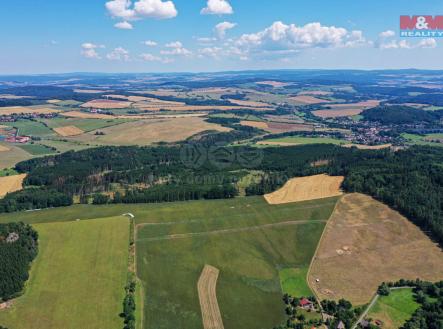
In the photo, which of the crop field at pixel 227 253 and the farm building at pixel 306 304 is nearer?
the crop field at pixel 227 253

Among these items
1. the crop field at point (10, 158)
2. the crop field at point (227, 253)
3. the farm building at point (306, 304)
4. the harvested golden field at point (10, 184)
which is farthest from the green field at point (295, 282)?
the crop field at point (10, 158)

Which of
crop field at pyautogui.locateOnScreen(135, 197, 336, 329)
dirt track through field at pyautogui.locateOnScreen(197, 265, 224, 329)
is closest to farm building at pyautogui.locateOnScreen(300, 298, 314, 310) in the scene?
crop field at pyautogui.locateOnScreen(135, 197, 336, 329)

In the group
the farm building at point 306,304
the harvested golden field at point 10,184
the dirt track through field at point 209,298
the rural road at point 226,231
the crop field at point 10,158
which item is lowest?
the farm building at point 306,304

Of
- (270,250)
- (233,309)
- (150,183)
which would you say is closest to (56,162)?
(150,183)

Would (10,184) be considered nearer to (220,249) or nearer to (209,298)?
(220,249)

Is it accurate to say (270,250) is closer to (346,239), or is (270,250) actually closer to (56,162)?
(346,239)

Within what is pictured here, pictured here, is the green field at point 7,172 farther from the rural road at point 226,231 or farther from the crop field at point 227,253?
the rural road at point 226,231

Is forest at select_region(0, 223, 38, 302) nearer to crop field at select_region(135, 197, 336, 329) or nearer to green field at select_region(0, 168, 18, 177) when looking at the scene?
crop field at select_region(135, 197, 336, 329)

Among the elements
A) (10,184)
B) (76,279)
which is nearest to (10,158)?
(10,184)
